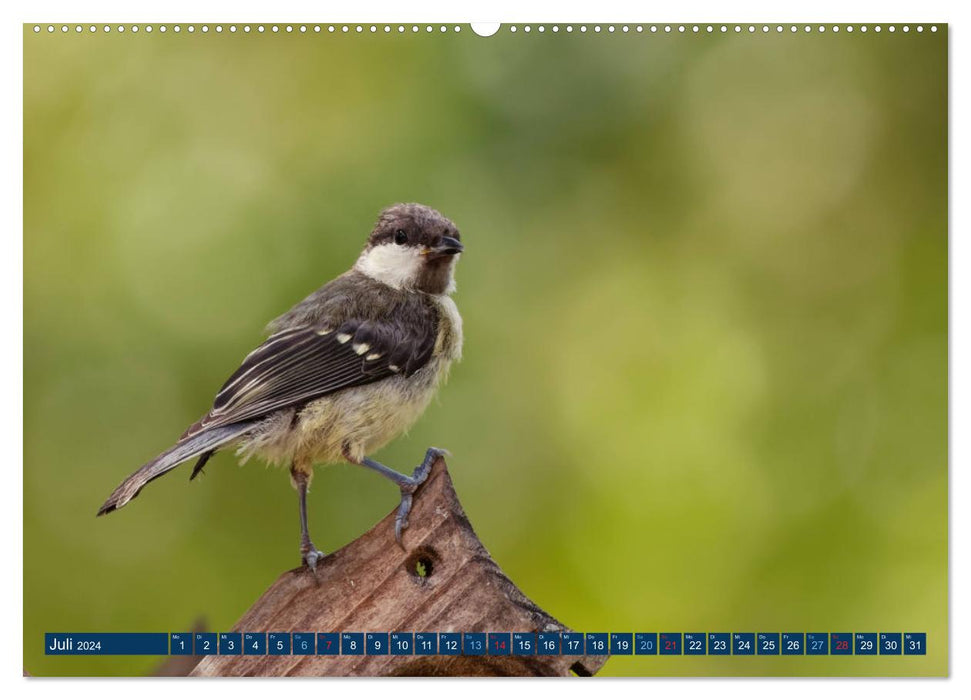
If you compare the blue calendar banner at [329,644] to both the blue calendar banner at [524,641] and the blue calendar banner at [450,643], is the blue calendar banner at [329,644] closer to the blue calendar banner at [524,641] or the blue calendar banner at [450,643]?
the blue calendar banner at [450,643]

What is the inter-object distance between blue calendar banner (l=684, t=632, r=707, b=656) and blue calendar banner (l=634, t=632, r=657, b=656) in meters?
0.10

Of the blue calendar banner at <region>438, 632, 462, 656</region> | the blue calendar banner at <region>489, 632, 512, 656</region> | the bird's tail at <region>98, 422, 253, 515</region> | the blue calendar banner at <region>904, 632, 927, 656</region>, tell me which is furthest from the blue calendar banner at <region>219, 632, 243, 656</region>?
the blue calendar banner at <region>904, 632, 927, 656</region>

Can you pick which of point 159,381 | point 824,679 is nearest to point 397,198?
point 159,381

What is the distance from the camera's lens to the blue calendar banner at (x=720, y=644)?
3.76 meters

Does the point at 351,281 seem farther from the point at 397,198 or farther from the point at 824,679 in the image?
the point at 824,679

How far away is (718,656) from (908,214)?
5.39 feet

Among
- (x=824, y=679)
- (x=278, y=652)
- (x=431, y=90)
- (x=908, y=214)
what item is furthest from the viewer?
(x=431, y=90)

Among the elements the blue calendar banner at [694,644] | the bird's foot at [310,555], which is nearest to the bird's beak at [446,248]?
the bird's foot at [310,555]

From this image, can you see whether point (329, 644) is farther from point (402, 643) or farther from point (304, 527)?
point (304, 527)

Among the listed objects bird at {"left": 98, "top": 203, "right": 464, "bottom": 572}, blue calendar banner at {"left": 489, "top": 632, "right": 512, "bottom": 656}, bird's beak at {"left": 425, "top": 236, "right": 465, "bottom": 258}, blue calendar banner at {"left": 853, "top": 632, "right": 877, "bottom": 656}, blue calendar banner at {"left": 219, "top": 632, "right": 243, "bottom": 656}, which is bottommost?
blue calendar banner at {"left": 489, "top": 632, "right": 512, "bottom": 656}

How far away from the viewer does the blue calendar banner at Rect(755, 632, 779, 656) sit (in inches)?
148

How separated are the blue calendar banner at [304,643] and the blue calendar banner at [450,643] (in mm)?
375

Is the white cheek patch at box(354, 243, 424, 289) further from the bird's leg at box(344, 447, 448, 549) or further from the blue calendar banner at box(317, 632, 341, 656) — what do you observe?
the blue calendar banner at box(317, 632, 341, 656)

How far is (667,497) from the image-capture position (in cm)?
446
